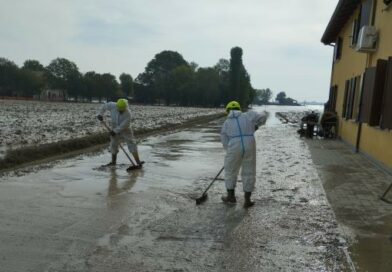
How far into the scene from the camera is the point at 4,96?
98562 millimetres

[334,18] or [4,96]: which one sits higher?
[334,18]

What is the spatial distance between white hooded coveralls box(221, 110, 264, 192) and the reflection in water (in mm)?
1905

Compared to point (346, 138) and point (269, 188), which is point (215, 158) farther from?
point (346, 138)

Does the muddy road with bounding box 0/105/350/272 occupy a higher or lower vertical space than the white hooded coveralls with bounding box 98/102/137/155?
lower

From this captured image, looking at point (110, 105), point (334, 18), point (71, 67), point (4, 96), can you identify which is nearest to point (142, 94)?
point (71, 67)

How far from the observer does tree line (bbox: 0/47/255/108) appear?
93312 millimetres

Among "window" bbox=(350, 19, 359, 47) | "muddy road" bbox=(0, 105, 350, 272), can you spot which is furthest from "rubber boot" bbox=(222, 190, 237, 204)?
"window" bbox=(350, 19, 359, 47)

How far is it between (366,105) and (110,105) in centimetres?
569

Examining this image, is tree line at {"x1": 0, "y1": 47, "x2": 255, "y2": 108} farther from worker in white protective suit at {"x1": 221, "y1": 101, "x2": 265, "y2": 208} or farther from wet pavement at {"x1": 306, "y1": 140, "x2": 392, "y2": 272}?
worker in white protective suit at {"x1": 221, "y1": 101, "x2": 265, "y2": 208}

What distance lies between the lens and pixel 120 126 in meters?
9.67

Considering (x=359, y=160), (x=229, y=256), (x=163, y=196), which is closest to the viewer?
(x=229, y=256)

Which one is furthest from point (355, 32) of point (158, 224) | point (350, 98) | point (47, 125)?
point (47, 125)

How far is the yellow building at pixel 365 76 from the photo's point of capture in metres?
9.33

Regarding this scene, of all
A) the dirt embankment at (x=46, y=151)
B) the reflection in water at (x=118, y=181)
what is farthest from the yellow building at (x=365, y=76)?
the dirt embankment at (x=46, y=151)
